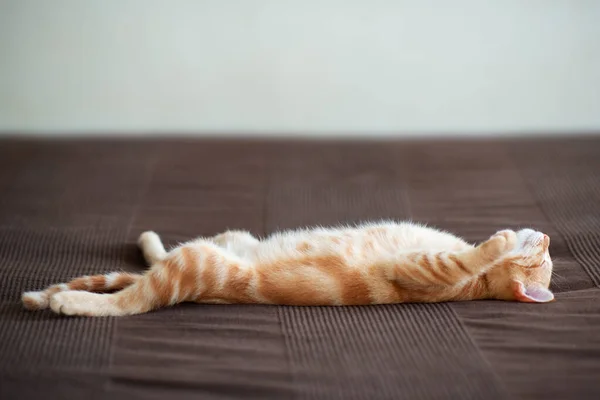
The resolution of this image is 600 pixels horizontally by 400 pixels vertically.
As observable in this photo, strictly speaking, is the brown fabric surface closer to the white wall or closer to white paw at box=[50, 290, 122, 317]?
white paw at box=[50, 290, 122, 317]

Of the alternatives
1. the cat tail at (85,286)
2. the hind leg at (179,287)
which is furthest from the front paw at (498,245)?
the cat tail at (85,286)

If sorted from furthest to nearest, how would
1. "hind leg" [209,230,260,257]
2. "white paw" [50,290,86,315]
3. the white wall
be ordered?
the white wall → "hind leg" [209,230,260,257] → "white paw" [50,290,86,315]

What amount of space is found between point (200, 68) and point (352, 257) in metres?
1.38

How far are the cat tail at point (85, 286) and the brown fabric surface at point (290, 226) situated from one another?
31mm

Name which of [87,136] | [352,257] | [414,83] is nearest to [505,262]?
[352,257]

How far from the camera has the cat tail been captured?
1898 millimetres

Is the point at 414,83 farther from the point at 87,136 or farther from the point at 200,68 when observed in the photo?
the point at 87,136

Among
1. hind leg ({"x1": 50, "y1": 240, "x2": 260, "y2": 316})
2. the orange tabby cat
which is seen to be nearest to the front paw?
the orange tabby cat

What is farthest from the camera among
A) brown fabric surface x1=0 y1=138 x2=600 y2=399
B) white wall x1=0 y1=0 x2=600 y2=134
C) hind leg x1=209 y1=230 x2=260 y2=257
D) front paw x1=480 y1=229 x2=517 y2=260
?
white wall x1=0 y1=0 x2=600 y2=134

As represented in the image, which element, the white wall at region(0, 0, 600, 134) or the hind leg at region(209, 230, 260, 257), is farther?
the white wall at region(0, 0, 600, 134)

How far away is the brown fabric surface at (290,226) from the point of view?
1.60 meters

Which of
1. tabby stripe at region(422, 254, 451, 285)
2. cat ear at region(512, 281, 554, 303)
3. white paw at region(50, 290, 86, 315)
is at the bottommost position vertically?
white paw at region(50, 290, 86, 315)

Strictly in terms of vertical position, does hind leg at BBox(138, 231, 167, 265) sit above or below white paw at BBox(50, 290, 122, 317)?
below

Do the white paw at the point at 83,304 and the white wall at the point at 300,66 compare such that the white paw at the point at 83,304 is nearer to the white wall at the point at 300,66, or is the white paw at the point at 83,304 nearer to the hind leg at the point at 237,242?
the hind leg at the point at 237,242
